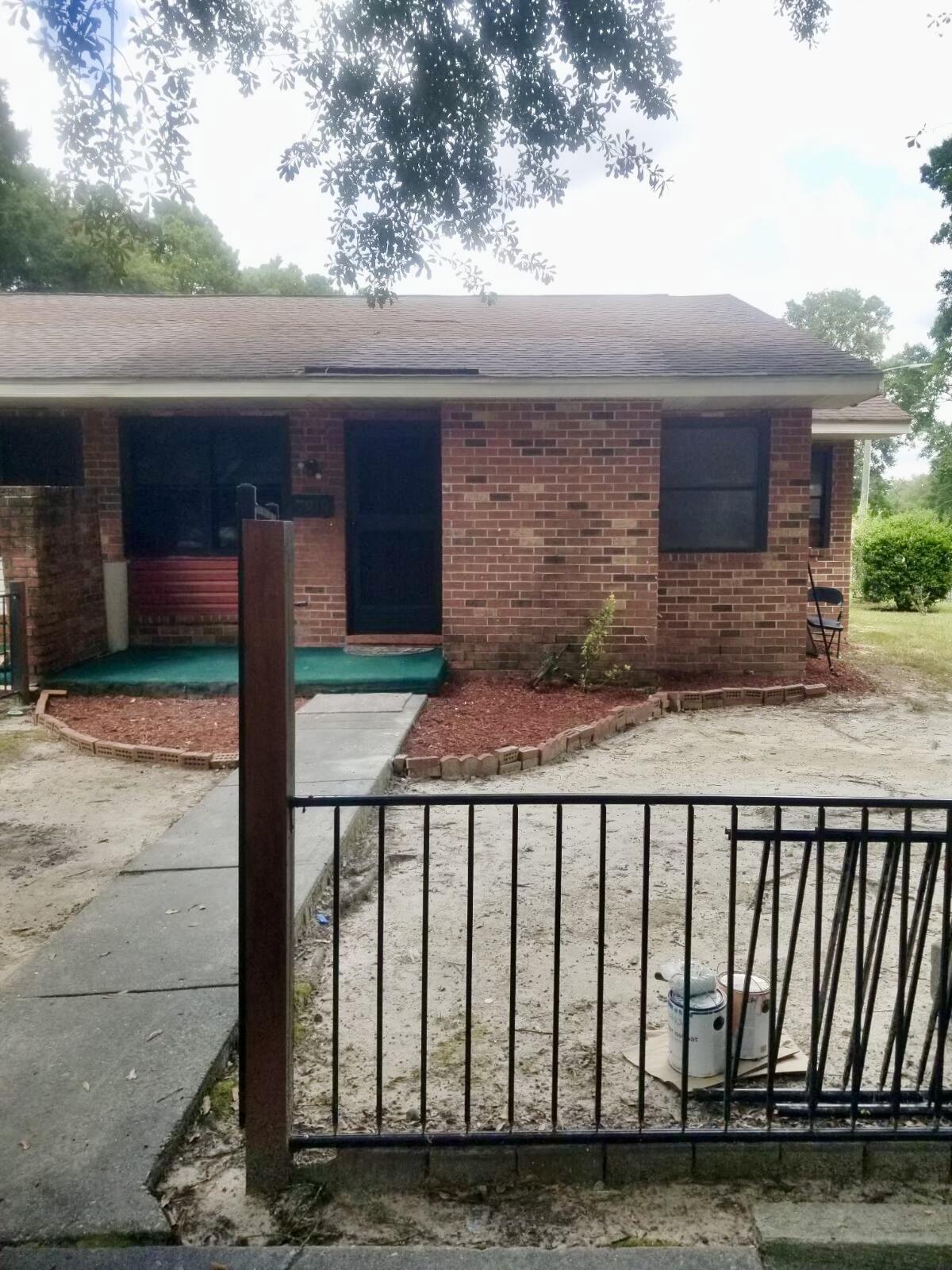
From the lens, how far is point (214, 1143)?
267 cm

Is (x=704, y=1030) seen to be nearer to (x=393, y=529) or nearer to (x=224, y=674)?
(x=224, y=674)

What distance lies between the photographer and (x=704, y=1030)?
2.86m

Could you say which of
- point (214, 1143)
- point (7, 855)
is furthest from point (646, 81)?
point (214, 1143)

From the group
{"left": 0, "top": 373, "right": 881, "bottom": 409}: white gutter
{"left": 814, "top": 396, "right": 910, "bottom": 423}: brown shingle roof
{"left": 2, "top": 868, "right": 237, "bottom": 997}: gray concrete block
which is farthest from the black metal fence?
{"left": 814, "top": 396, "right": 910, "bottom": 423}: brown shingle roof

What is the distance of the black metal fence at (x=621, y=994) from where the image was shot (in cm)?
255

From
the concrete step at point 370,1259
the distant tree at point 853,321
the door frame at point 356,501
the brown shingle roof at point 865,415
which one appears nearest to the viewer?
the concrete step at point 370,1259

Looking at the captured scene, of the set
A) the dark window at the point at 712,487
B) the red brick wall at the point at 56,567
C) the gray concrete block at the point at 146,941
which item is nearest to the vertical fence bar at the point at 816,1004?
the gray concrete block at the point at 146,941

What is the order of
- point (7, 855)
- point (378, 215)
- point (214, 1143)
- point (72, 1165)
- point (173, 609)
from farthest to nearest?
1. point (173, 609)
2. point (378, 215)
3. point (7, 855)
4. point (214, 1143)
5. point (72, 1165)

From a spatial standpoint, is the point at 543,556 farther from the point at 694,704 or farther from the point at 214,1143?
the point at 214,1143

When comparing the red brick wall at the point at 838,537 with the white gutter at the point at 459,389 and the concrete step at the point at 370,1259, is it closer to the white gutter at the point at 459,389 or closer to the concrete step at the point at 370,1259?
the white gutter at the point at 459,389

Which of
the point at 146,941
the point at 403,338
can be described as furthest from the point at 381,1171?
the point at 403,338

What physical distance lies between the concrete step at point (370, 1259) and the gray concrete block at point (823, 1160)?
0.36m

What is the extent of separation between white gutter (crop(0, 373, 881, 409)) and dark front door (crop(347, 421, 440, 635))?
3.29ft

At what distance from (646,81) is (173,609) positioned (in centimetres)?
697
